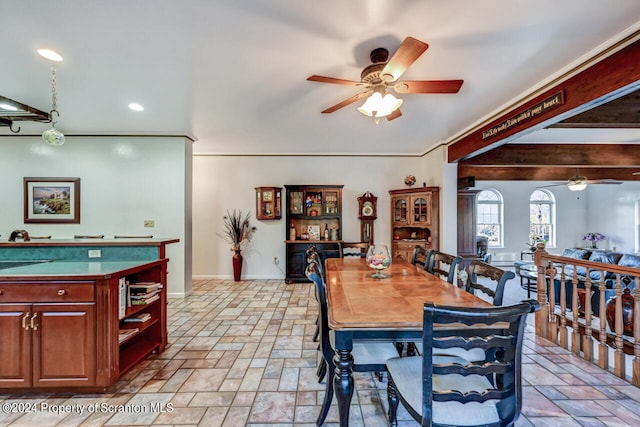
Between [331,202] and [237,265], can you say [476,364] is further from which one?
[237,265]

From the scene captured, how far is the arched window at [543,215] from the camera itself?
870 cm

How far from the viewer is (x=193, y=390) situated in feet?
6.98

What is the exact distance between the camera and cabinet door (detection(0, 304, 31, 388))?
196cm

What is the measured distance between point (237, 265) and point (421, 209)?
12.4ft

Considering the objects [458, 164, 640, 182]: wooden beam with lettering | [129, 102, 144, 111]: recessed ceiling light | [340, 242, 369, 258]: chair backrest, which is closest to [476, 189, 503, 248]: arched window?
[458, 164, 640, 182]: wooden beam with lettering

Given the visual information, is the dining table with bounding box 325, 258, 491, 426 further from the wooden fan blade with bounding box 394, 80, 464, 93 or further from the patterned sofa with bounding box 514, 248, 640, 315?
the patterned sofa with bounding box 514, 248, 640, 315

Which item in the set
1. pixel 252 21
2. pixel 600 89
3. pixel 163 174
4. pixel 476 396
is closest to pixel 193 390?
pixel 476 396

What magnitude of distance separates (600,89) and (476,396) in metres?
2.53

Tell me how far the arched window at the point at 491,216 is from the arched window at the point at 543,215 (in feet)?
3.20

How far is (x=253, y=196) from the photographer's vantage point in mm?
5895

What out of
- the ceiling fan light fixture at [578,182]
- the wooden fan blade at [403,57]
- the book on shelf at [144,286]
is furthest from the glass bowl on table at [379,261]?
the ceiling fan light fixture at [578,182]

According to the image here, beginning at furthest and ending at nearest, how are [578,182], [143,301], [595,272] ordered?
[578,182]
[595,272]
[143,301]

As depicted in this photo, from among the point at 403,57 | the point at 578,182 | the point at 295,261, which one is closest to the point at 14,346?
the point at 403,57

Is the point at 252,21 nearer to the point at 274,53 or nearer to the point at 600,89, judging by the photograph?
the point at 274,53
